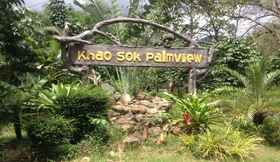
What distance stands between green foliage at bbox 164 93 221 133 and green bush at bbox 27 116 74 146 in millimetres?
2763

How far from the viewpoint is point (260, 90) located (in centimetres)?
1209

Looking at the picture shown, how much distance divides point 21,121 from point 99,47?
123 inches

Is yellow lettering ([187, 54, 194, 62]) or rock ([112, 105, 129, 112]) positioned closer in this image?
rock ([112, 105, 129, 112])

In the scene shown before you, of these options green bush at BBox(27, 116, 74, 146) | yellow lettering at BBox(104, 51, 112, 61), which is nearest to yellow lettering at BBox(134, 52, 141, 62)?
yellow lettering at BBox(104, 51, 112, 61)

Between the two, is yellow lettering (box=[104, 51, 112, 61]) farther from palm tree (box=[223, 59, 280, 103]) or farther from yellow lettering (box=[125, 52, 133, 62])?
palm tree (box=[223, 59, 280, 103])

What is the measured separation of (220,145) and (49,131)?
324 centimetres

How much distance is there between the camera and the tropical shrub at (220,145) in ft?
29.4

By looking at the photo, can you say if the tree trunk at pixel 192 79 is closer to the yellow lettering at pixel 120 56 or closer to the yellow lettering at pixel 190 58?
the yellow lettering at pixel 190 58

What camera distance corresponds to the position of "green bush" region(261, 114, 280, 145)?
991 cm

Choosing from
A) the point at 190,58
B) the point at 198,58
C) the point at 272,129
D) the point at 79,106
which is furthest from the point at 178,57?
the point at 79,106

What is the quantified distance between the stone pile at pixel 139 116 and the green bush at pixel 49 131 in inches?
53.4

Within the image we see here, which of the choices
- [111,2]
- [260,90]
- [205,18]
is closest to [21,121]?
[260,90]

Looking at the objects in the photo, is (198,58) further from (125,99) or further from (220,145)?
(220,145)

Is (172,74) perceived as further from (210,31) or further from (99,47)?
(210,31)
